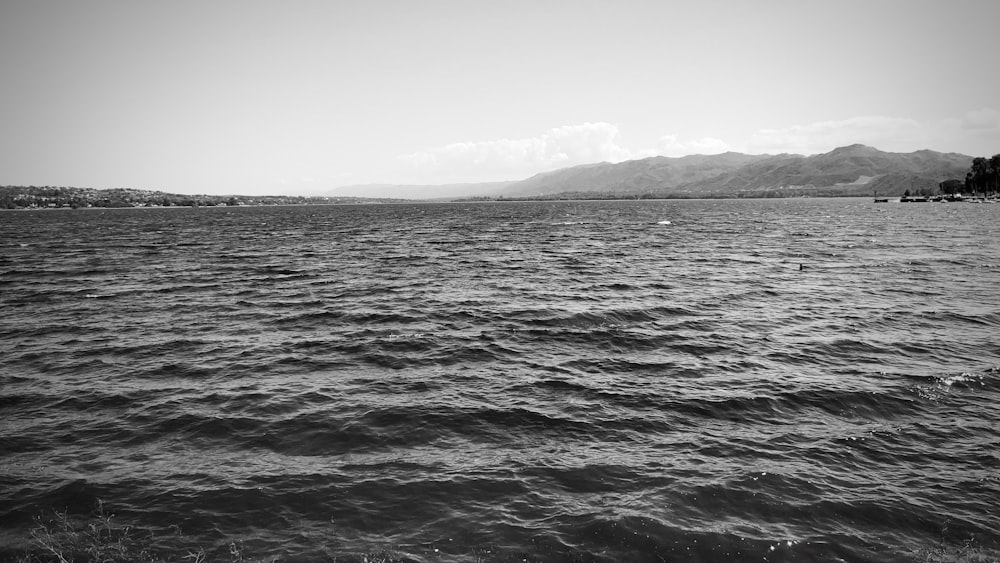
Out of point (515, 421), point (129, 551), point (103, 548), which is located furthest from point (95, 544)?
point (515, 421)

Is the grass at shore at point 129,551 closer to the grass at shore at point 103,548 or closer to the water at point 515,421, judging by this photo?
the grass at shore at point 103,548

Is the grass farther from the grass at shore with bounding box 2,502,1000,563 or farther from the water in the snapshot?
the water

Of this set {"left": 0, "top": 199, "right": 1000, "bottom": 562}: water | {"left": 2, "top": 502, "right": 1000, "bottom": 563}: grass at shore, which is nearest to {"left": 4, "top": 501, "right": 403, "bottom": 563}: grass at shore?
{"left": 2, "top": 502, "right": 1000, "bottom": 563}: grass at shore

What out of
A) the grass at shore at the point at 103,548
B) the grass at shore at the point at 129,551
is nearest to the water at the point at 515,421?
the grass at shore at the point at 129,551

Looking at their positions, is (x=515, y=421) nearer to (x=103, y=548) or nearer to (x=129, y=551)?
(x=129, y=551)

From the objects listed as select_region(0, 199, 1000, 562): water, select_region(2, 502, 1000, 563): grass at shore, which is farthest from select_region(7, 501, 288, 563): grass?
select_region(0, 199, 1000, 562): water

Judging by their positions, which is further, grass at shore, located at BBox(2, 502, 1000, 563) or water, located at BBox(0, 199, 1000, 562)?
water, located at BBox(0, 199, 1000, 562)

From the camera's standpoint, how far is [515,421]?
16.7 meters

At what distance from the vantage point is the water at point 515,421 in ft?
37.3

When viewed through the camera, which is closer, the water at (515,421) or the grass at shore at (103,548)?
the grass at shore at (103,548)

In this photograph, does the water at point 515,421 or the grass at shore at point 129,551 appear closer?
the grass at shore at point 129,551

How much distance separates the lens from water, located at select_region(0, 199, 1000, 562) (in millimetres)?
11359

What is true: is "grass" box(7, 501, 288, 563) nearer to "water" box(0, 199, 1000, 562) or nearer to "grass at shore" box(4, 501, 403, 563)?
"grass at shore" box(4, 501, 403, 563)

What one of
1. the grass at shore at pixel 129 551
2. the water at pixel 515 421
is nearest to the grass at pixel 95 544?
the grass at shore at pixel 129 551
